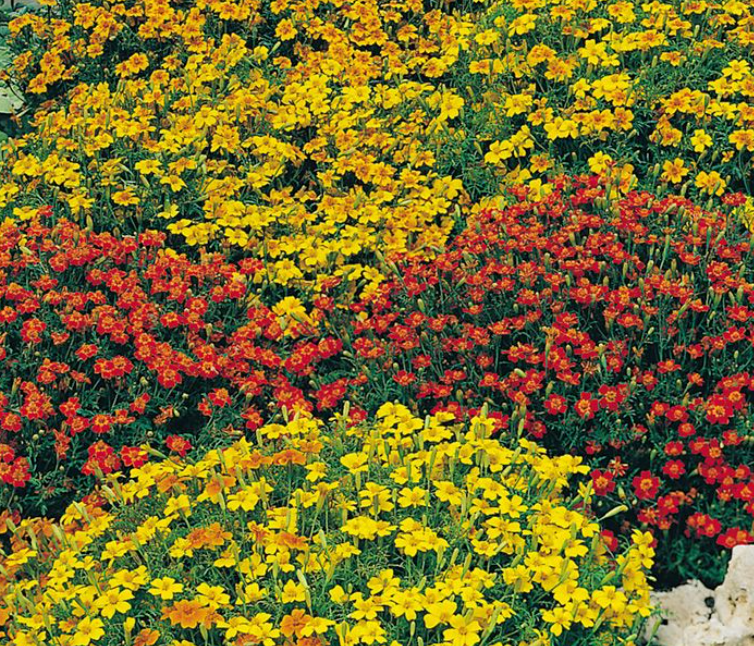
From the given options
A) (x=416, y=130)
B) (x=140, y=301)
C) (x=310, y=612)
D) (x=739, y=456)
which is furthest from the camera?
(x=416, y=130)

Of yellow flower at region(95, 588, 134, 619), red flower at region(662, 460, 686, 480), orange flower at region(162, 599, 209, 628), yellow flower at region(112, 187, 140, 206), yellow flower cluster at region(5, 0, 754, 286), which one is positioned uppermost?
yellow flower cluster at region(5, 0, 754, 286)

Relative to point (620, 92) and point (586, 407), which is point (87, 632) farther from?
point (620, 92)

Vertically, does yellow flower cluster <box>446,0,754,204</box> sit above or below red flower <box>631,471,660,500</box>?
above

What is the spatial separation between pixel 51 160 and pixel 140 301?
3.74 ft

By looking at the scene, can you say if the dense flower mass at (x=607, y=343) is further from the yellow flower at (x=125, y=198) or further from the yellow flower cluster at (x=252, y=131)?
the yellow flower at (x=125, y=198)

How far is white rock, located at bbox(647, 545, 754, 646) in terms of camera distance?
10.0 feet

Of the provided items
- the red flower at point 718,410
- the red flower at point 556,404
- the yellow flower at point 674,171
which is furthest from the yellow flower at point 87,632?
the yellow flower at point 674,171

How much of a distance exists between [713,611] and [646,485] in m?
0.47

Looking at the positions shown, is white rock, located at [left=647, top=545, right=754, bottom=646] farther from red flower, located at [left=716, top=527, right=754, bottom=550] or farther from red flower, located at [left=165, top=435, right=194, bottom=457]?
red flower, located at [left=165, top=435, right=194, bottom=457]

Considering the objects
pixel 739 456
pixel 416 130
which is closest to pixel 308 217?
pixel 416 130

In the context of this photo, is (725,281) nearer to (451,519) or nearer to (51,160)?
(451,519)

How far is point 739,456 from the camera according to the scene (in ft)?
12.1

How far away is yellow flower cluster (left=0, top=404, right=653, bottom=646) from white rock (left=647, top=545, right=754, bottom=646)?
218 mm

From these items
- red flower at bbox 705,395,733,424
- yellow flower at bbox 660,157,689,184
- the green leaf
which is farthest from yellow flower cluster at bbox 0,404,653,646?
the green leaf
